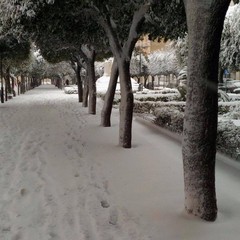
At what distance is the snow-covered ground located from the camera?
4.75 metres

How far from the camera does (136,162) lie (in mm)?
8172

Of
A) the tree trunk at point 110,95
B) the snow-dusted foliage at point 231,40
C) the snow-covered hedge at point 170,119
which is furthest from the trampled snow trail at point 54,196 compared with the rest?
the snow-dusted foliage at point 231,40

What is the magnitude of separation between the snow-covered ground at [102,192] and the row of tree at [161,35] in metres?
0.44

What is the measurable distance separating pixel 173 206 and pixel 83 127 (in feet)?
27.5

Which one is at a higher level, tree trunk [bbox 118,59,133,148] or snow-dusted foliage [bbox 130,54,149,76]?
snow-dusted foliage [bbox 130,54,149,76]

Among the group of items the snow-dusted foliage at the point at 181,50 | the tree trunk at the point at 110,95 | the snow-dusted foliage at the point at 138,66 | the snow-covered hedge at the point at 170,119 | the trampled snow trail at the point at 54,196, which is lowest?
the trampled snow trail at the point at 54,196

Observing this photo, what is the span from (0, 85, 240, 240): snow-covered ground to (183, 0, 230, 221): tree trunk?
0.30 metres

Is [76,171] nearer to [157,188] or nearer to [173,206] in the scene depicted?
[157,188]

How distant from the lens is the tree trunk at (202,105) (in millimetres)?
4676

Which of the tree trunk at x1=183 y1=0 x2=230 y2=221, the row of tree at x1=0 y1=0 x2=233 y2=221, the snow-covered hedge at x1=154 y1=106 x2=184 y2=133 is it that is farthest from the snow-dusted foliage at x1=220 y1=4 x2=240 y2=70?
the tree trunk at x1=183 y1=0 x2=230 y2=221

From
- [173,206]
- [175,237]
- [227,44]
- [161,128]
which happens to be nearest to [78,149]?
[161,128]

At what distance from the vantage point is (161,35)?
35.6ft

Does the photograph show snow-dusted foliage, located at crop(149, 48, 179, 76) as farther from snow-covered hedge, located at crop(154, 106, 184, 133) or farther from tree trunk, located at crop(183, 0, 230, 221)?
tree trunk, located at crop(183, 0, 230, 221)

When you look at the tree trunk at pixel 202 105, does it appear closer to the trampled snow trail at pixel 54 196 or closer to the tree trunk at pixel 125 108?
the trampled snow trail at pixel 54 196
